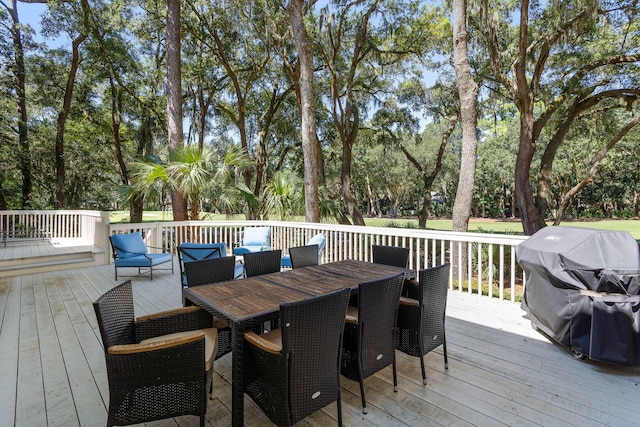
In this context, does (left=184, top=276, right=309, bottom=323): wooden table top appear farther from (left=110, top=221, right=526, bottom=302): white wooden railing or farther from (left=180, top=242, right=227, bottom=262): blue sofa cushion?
(left=110, top=221, right=526, bottom=302): white wooden railing

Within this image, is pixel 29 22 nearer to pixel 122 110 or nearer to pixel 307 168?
pixel 122 110

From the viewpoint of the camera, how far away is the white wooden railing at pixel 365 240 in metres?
4.54

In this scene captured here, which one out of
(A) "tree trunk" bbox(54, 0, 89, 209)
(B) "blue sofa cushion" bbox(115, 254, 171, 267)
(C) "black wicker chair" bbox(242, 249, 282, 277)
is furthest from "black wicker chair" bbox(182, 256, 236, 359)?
(A) "tree trunk" bbox(54, 0, 89, 209)

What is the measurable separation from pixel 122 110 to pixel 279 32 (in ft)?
27.0

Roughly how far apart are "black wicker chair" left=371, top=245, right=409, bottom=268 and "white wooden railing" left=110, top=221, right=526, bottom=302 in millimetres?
1013

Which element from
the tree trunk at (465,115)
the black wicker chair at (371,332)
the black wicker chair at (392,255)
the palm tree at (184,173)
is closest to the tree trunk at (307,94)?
the palm tree at (184,173)

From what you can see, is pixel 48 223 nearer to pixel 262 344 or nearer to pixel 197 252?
pixel 197 252

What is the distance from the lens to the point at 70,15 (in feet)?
32.3

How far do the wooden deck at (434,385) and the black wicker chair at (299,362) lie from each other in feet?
1.02

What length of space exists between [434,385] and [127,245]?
17.3ft

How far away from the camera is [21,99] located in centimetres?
1020

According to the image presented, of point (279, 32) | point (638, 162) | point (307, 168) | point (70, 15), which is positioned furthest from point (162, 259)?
point (638, 162)

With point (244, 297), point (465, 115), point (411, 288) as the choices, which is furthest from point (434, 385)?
point (465, 115)

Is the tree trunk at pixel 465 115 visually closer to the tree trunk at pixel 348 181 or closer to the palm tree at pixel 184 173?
the palm tree at pixel 184 173
